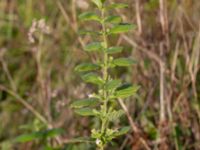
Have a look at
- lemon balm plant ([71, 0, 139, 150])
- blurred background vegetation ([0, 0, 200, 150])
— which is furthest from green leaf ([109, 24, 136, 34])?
blurred background vegetation ([0, 0, 200, 150])

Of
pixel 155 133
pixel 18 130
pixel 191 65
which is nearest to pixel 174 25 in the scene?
pixel 191 65

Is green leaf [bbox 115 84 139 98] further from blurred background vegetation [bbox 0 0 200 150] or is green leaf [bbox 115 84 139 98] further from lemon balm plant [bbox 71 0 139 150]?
blurred background vegetation [bbox 0 0 200 150]

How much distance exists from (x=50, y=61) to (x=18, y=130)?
0.50m

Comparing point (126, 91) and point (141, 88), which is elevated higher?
point (126, 91)

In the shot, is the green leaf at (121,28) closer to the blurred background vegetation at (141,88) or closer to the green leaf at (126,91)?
the green leaf at (126,91)

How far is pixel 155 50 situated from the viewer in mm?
2887

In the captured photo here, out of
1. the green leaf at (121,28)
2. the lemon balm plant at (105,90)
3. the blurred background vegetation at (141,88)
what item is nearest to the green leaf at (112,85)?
the lemon balm plant at (105,90)

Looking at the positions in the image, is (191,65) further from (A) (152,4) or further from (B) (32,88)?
(B) (32,88)

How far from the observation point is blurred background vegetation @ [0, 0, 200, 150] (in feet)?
8.65

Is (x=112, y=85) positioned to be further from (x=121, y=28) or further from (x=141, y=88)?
(x=141, y=88)

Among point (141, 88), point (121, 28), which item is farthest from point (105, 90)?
point (141, 88)

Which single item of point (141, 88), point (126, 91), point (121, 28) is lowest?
point (141, 88)

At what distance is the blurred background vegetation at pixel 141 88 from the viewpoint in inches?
104

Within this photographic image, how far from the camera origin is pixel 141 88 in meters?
2.96
